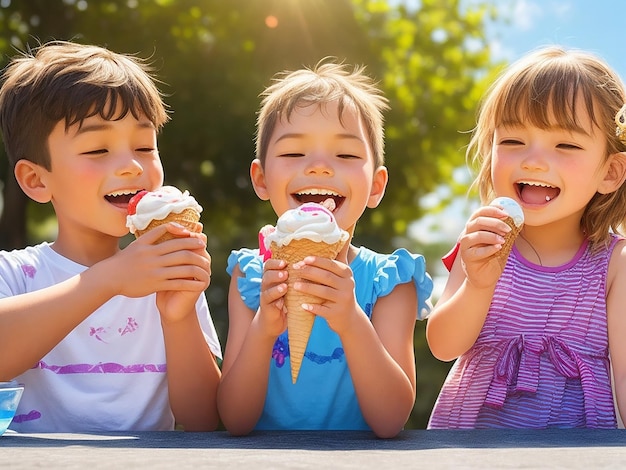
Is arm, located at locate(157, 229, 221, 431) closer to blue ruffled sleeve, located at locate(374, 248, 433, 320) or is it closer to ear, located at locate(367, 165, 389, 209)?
blue ruffled sleeve, located at locate(374, 248, 433, 320)

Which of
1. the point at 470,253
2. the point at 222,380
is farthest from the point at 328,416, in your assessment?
the point at 470,253

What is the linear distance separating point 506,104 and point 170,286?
166 cm

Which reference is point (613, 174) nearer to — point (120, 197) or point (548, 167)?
point (548, 167)

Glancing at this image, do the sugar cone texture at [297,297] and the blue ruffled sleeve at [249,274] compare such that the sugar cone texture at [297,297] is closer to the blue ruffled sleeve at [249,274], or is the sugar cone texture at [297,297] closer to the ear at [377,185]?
the blue ruffled sleeve at [249,274]

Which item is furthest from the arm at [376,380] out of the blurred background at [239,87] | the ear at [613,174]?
the blurred background at [239,87]

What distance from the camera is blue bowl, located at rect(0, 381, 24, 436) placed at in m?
2.64

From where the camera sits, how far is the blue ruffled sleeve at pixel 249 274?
10.6 feet

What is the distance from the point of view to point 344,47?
13.4 m

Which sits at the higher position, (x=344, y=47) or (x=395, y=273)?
Result: (x=344, y=47)

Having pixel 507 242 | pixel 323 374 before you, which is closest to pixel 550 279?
pixel 507 242

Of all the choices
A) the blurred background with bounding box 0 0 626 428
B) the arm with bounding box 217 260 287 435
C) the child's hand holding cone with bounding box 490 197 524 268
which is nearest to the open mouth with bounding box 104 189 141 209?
the arm with bounding box 217 260 287 435

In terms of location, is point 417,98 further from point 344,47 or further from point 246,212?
point 246,212

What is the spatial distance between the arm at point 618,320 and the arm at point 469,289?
58cm

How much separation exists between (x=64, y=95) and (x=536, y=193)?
1969 mm
